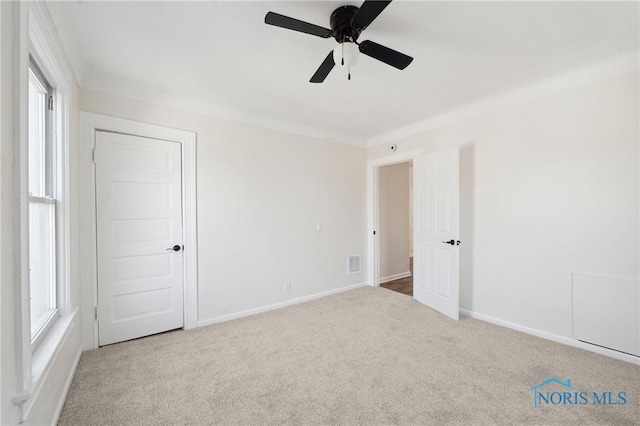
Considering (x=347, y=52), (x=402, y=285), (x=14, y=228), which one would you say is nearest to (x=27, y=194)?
(x=14, y=228)

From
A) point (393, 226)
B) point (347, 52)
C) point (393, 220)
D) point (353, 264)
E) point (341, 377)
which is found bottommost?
point (341, 377)

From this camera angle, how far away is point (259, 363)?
7.39 ft

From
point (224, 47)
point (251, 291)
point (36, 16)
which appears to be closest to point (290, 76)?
point (224, 47)

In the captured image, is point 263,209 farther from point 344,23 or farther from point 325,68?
point 344,23

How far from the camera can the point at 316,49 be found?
2061mm

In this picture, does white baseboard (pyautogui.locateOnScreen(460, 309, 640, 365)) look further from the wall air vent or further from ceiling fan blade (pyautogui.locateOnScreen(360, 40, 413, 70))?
ceiling fan blade (pyautogui.locateOnScreen(360, 40, 413, 70))

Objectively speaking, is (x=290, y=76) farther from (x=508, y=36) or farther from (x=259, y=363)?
(x=259, y=363)

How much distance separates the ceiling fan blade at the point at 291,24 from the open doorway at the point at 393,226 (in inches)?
127

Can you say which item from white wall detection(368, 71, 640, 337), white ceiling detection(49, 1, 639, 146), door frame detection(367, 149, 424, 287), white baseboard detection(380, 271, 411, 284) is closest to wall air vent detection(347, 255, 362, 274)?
door frame detection(367, 149, 424, 287)

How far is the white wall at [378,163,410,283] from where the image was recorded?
4793 millimetres

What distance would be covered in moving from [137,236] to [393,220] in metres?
3.91

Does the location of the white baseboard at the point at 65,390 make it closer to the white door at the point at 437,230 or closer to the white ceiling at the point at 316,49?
the white ceiling at the point at 316,49

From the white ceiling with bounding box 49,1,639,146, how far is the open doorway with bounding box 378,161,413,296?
6.26 ft

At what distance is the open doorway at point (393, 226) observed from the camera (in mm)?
4766
